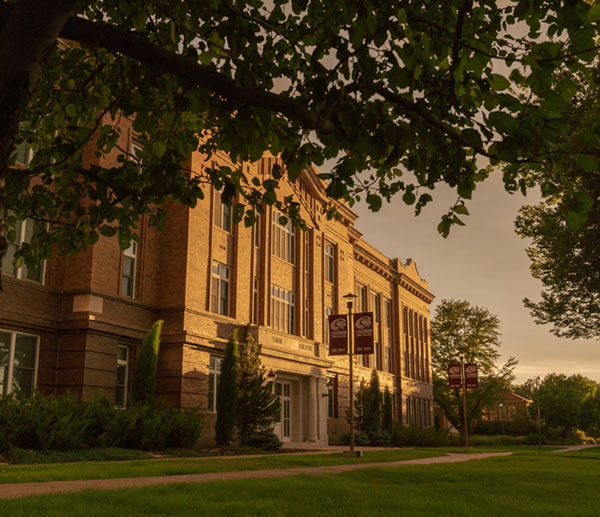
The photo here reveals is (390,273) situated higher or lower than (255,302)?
higher

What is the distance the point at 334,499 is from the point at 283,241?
23956mm

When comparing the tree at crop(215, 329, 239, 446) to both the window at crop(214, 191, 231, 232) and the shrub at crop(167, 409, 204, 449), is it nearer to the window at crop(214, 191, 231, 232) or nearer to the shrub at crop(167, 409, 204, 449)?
the shrub at crop(167, 409, 204, 449)

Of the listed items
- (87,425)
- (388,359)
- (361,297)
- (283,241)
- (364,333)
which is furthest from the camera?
(388,359)

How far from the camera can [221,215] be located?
1072 inches

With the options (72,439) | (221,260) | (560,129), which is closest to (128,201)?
(560,129)

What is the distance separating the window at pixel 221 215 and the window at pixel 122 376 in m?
7.21

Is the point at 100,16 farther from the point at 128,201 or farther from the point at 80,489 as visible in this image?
the point at 80,489

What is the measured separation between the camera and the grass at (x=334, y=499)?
7.25m

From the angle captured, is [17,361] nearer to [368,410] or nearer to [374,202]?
[374,202]

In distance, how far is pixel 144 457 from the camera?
55.7 feet

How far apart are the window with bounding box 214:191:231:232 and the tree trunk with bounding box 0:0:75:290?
21.8m

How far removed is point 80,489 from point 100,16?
649cm

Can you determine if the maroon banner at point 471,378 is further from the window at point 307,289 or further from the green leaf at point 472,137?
the green leaf at point 472,137

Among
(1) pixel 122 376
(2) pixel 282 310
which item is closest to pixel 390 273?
(2) pixel 282 310
